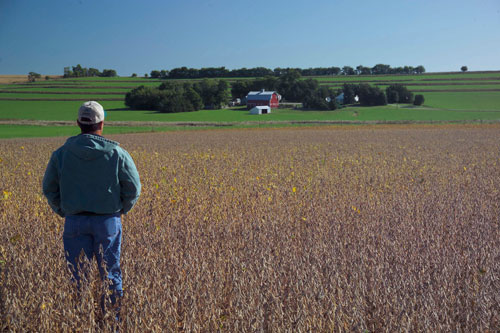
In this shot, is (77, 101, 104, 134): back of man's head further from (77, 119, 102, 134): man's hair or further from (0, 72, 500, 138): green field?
(0, 72, 500, 138): green field

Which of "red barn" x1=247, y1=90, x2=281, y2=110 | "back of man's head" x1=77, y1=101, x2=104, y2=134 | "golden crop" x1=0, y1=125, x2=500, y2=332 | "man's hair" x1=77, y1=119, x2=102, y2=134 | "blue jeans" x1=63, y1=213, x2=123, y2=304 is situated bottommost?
"golden crop" x1=0, y1=125, x2=500, y2=332

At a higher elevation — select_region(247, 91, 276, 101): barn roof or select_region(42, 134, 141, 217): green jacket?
select_region(247, 91, 276, 101): barn roof

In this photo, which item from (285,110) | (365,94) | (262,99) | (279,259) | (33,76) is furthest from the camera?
(33,76)

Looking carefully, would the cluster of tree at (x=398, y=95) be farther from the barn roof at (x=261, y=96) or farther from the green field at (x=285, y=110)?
the barn roof at (x=261, y=96)

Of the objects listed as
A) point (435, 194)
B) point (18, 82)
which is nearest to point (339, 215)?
point (435, 194)

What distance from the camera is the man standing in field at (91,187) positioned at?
321 cm

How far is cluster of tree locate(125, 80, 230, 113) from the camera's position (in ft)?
242


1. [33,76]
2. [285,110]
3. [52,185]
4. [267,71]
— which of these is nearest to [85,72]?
[33,76]

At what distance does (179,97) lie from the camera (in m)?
74.2

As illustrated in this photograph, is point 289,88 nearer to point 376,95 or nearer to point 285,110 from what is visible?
point 285,110

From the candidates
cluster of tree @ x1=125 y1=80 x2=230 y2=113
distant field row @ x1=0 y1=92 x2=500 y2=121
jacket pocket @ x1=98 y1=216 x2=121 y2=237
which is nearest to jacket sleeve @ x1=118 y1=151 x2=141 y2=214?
jacket pocket @ x1=98 y1=216 x2=121 y2=237

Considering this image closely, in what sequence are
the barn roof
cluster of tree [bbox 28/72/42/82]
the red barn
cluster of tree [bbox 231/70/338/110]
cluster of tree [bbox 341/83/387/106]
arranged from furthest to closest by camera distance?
1. cluster of tree [bbox 28/72/42/82]
2. cluster of tree [bbox 341/83/387/106]
3. cluster of tree [bbox 231/70/338/110]
4. the barn roof
5. the red barn

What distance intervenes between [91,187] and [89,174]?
104 mm

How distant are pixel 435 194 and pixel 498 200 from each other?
1.02m
